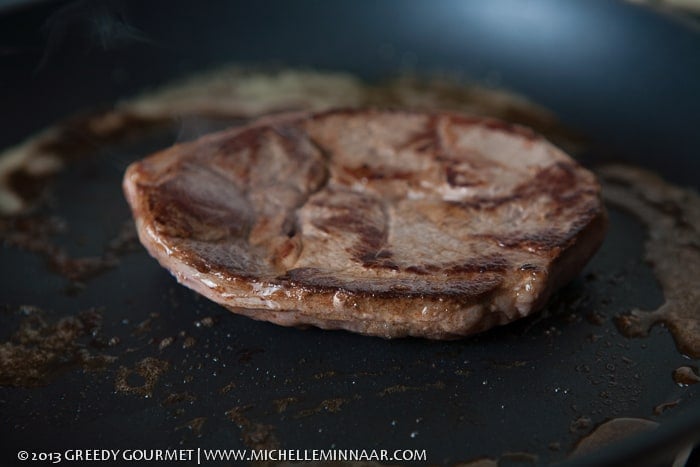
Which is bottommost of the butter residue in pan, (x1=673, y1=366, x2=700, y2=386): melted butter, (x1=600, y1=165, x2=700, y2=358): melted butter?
the butter residue in pan

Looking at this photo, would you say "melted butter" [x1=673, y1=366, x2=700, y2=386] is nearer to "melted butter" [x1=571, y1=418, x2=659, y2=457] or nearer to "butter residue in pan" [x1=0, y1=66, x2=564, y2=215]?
"melted butter" [x1=571, y1=418, x2=659, y2=457]

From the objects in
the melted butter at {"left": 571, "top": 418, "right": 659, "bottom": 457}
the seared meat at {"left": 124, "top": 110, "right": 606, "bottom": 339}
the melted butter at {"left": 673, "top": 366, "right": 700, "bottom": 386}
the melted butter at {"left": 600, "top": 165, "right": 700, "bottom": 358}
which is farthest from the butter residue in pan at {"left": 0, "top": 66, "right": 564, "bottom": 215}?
the melted butter at {"left": 571, "top": 418, "right": 659, "bottom": 457}

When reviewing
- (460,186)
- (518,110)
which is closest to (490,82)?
(518,110)

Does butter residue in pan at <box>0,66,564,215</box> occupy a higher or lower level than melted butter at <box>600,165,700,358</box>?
lower

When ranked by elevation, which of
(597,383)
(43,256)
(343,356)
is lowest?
(43,256)

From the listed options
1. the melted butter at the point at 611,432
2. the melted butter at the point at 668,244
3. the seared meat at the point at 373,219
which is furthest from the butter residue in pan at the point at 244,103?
the melted butter at the point at 611,432

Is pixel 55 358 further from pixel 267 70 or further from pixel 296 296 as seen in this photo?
pixel 267 70

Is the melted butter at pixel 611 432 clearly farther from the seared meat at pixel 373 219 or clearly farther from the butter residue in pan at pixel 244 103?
the butter residue in pan at pixel 244 103
